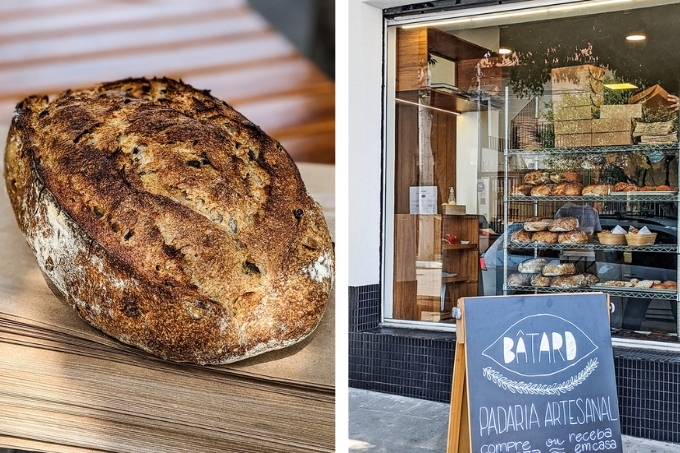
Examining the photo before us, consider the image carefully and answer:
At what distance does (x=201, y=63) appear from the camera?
124 inches

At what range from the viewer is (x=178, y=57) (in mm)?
3158

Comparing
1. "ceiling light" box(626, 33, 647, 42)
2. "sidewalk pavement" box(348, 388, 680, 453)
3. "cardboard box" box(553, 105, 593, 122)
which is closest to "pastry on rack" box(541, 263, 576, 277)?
"cardboard box" box(553, 105, 593, 122)

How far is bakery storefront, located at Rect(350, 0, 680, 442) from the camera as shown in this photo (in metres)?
4.93

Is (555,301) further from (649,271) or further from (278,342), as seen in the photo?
(649,271)

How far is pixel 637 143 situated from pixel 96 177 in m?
3.43

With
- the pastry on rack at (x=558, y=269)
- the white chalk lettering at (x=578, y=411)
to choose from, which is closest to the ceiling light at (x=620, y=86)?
the pastry on rack at (x=558, y=269)

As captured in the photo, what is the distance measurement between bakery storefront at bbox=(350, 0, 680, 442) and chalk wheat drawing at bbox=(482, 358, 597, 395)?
1.41 meters

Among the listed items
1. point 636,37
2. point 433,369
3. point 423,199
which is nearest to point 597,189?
→ point 636,37

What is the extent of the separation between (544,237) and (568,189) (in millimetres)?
352

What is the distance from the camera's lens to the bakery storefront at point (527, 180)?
4934 millimetres

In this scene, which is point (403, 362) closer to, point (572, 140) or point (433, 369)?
point (433, 369)

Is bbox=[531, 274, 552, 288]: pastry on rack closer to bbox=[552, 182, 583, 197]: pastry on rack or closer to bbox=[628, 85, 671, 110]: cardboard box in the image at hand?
bbox=[552, 182, 583, 197]: pastry on rack

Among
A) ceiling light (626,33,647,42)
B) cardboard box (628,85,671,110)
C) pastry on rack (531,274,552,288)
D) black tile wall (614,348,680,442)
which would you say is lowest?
black tile wall (614,348,680,442)

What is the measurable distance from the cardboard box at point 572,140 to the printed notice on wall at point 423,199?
93 centimetres
